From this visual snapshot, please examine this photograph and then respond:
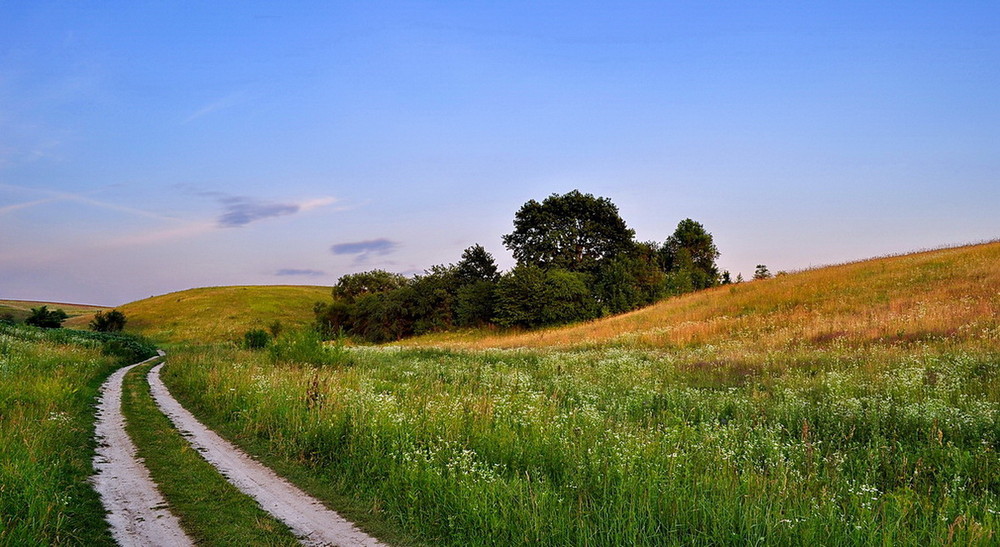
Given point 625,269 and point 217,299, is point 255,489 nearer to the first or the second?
point 625,269

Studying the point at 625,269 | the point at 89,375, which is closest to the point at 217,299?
the point at 625,269

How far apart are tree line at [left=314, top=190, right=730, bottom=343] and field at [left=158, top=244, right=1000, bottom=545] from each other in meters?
31.6

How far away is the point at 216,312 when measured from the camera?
89188mm

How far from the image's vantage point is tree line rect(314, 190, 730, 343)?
51.7 m

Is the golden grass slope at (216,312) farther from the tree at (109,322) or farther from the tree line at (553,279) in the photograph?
the tree line at (553,279)

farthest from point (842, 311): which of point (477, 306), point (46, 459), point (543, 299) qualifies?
point (477, 306)

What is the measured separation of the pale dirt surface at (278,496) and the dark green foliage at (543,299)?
1587 inches

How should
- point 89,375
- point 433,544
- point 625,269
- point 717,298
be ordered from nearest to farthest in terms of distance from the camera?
1. point 433,544
2. point 89,375
3. point 717,298
4. point 625,269

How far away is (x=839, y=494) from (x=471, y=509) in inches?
168

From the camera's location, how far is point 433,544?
232 inches

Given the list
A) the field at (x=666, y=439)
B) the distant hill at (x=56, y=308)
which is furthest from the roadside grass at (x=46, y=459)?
the distant hill at (x=56, y=308)

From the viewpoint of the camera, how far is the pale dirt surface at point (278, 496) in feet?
20.0

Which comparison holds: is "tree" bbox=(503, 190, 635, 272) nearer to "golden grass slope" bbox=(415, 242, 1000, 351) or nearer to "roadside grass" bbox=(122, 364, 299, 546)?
"golden grass slope" bbox=(415, 242, 1000, 351)

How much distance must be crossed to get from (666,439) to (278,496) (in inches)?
220
